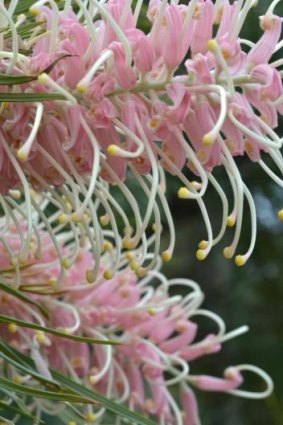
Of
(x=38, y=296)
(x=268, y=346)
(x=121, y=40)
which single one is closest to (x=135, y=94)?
(x=121, y=40)

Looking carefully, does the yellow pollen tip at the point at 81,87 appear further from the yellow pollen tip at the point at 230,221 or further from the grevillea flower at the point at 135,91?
the yellow pollen tip at the point at 230,221

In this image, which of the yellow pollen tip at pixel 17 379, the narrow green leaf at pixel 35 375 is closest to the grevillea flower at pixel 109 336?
the yellow pollen tip at pixel 17 379

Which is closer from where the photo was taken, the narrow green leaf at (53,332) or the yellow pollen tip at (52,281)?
the narrow green leaf at (53,332)

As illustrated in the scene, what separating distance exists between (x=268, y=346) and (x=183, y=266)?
32 centimetres

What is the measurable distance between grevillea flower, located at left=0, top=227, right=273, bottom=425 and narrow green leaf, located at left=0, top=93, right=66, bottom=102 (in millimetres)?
236

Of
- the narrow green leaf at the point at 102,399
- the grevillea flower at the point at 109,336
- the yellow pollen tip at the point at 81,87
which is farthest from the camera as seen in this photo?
the grevillea flower at the point at 109,336

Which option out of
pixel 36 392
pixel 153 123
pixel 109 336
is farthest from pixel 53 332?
pixel 109 336

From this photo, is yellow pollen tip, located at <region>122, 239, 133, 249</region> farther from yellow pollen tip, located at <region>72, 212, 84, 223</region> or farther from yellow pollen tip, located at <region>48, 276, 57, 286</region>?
yellow pollen tip, located at <region>48, 276, 57, 286</region>

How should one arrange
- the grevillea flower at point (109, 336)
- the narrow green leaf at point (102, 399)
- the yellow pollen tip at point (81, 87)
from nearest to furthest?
the yellow pollen tip at point (81, 87) < the narrow green leaf at point (102, 399) < the grevillea flower at point (109, 336)

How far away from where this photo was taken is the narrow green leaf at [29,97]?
0.50 metres

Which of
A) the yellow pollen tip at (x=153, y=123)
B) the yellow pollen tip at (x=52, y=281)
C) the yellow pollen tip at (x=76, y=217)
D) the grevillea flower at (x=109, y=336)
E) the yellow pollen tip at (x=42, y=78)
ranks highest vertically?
the yellow pollen tip at (x=42, y=78)

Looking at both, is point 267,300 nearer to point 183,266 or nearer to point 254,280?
point 254,280

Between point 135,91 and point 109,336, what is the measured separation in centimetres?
35

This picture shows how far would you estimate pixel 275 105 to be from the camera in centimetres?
52
